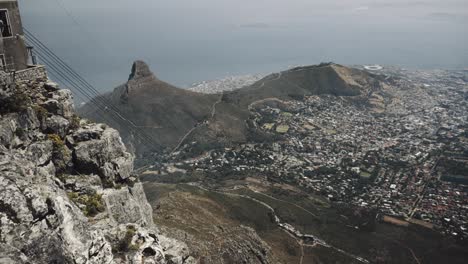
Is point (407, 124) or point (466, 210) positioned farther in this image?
point (407, 124)

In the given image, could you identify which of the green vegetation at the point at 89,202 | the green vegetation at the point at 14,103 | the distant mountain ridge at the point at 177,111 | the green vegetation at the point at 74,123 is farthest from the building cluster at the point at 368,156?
the green vegetation at the point at 14,103

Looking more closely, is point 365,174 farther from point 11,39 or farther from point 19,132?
point 19,132

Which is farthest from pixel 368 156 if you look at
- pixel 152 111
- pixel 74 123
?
pixel 74 123

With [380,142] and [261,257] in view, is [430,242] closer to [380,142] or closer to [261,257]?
[261,257]

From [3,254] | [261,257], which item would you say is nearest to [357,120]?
[261,257]

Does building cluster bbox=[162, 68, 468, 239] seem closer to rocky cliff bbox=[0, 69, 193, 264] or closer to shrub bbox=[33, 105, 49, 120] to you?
rocky cliff bbox=[0, 69, 193, 264]
